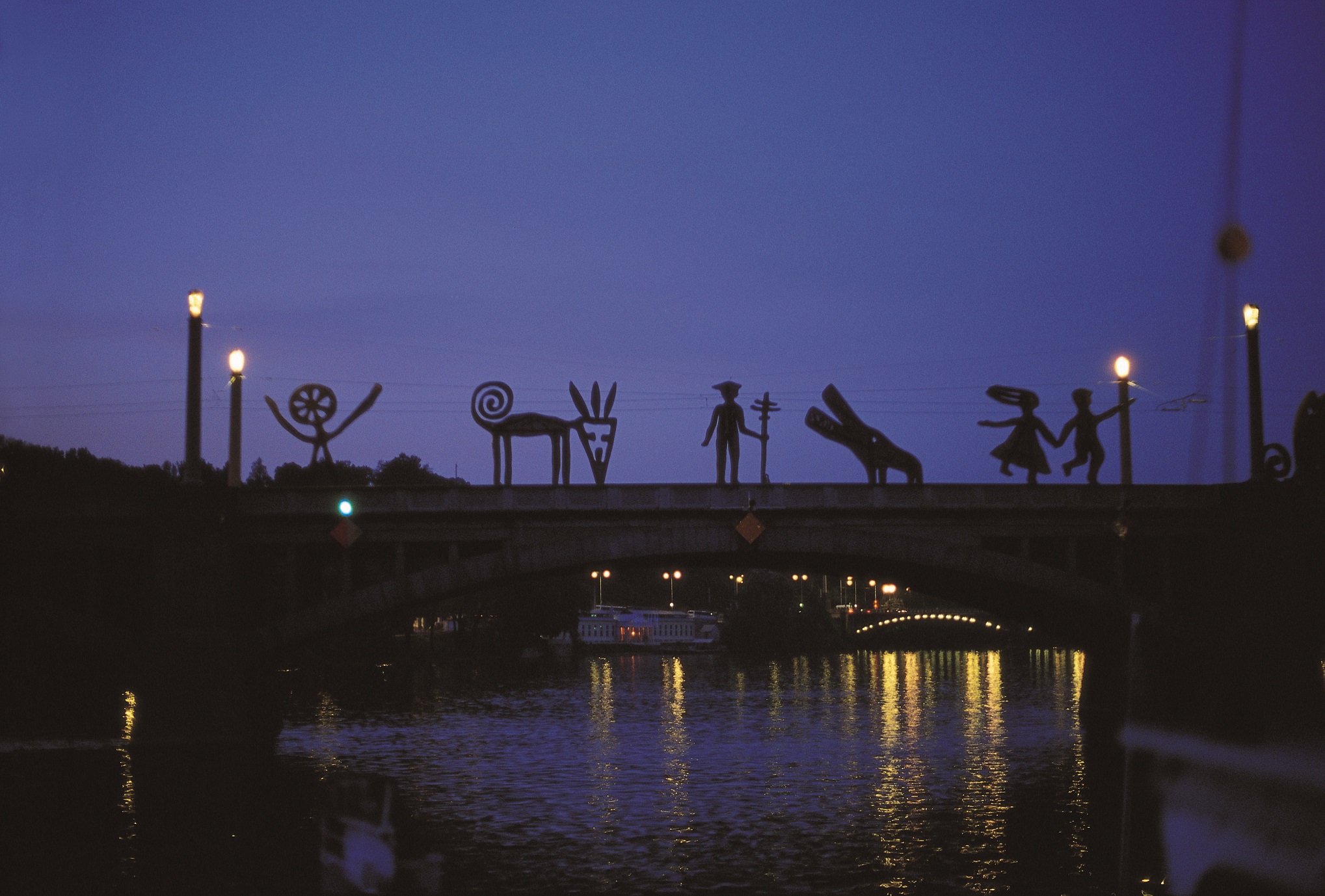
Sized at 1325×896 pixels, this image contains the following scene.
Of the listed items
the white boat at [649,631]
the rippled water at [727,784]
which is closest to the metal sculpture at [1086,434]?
the rippled water at [727,784]

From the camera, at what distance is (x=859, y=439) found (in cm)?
4878

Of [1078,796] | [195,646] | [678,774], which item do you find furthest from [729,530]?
[195,646]

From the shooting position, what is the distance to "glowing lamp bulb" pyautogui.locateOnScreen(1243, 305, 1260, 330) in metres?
46.7

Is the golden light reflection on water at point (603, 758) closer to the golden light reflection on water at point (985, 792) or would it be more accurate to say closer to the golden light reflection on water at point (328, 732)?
the golden light reflection on water at point (985, 792)

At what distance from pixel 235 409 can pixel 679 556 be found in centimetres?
1662

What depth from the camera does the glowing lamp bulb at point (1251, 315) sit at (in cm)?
4666

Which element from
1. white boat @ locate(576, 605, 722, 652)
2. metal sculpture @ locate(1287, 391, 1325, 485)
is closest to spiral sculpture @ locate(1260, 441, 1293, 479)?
metal sculpture @ locate(1287, 391, 1325, 485)

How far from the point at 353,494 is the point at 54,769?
535 inches

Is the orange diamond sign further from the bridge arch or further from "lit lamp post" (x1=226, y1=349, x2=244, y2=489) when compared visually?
"lit lamp post" (x1=226, y1=349, x2=244, y2=489)

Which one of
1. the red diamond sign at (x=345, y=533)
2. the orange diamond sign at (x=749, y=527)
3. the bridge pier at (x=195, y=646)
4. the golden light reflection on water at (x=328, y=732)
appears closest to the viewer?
the bridge pier at (x=195, y=646)

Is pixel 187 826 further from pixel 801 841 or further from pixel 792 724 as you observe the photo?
pixel 792 724

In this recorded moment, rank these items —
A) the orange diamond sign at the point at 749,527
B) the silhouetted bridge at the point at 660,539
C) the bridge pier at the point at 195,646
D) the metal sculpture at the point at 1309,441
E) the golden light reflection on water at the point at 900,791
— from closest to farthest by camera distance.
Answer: the golden light reflection on water at the point at 900,791 < the bridge pier at the point at 195,646 < the silhouetted bridge at the point at 660,539 < the orange diamond sign at the point at 749,527 < the metal sculpture at the point at 1309,441

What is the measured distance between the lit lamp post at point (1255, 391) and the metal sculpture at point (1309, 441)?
9.04ft

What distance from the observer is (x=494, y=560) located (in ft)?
150
